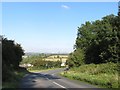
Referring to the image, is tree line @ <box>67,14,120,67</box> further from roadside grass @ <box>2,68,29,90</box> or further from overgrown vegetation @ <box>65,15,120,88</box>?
roadside grass @ <box>2,68,29,90</box>

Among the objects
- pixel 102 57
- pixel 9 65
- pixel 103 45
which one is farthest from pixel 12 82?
pixel 103 45

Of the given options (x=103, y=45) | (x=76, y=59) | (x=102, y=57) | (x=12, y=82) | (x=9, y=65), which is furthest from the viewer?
(x=76, y=59)

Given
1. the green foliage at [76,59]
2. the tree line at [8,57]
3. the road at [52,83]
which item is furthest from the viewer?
the green foliage at [76,59]

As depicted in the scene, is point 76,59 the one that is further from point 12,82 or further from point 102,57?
point 12,82

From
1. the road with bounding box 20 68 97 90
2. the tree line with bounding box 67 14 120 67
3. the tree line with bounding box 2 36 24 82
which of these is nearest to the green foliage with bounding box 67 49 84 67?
the tree line with bounding box 67 14 120 67

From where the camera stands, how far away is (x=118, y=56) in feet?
183

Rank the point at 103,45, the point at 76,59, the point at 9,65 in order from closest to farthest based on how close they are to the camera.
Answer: the point at 9,65 → the point at 103,45 → the point at 76,59

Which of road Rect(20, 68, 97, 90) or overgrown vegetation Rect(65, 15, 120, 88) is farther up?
overgrown vegetation Rect(65, 15, 120, 88)

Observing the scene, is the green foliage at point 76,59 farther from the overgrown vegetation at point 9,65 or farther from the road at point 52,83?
the road at point 52,83

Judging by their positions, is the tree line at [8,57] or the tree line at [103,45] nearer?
the tree line at [8,57]

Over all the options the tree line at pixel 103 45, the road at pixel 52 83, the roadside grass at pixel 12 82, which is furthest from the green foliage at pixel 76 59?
the roadside grass at pixel 12 82

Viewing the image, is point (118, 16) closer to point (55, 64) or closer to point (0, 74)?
point (0, 74)

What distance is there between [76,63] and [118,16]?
982 inches

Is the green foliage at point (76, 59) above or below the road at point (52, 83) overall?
above
